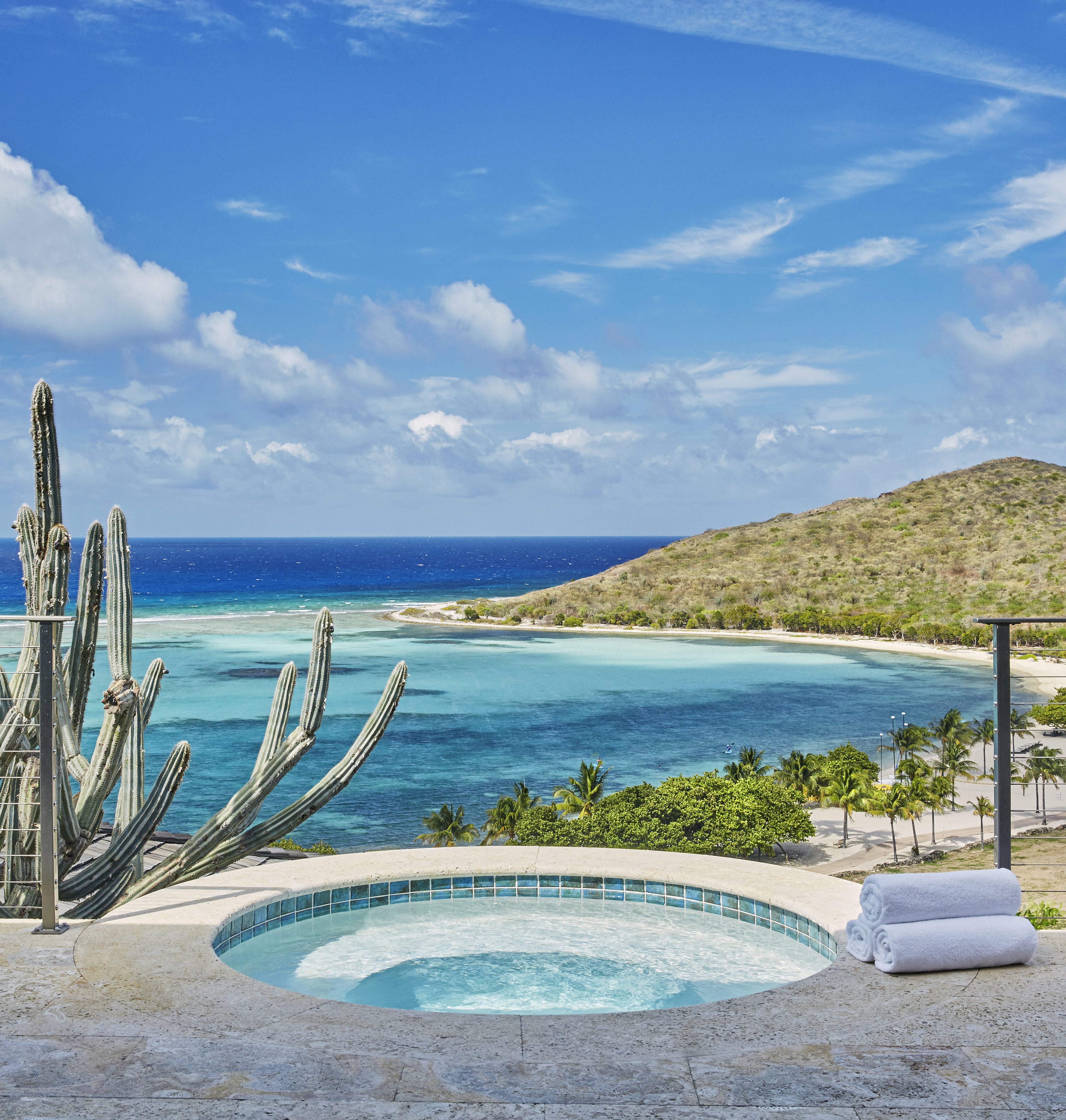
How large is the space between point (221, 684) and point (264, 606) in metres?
49.2

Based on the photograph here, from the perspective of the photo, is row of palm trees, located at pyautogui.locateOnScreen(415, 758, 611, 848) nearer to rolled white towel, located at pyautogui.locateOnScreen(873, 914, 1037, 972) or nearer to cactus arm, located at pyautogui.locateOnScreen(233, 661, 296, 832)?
cactus arm, located at pyautogui.locateOnScreen(233, 661, 296, 832)

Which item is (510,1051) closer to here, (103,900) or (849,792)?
(103,900)

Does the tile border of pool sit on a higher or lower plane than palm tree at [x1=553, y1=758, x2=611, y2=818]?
higher

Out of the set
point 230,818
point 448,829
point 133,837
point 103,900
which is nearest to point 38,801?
point 133,837

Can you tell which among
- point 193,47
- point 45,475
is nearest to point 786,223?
point 193,47

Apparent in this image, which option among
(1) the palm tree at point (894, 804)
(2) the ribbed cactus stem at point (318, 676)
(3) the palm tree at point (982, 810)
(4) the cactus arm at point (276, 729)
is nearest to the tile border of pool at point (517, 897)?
(4) the cactus arm at point (276, 729)

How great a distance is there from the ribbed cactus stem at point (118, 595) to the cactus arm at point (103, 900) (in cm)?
182

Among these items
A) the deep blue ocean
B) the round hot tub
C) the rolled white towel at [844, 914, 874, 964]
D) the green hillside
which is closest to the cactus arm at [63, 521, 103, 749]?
the round hot tub

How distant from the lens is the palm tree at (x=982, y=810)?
78.5 ft

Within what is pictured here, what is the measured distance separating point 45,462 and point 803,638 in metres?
66.7

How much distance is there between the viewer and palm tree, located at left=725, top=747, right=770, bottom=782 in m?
28.5

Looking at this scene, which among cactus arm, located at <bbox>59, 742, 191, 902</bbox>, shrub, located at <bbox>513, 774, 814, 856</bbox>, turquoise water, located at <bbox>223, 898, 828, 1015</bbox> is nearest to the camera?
turquoise water, located at <bbox>223, 898, 828, 1015</bbox>

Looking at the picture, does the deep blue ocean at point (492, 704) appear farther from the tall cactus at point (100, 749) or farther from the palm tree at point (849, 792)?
the tall cactus at point (100, 749)

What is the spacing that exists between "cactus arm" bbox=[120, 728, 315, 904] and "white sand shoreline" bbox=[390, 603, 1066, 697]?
→ 4536cm
